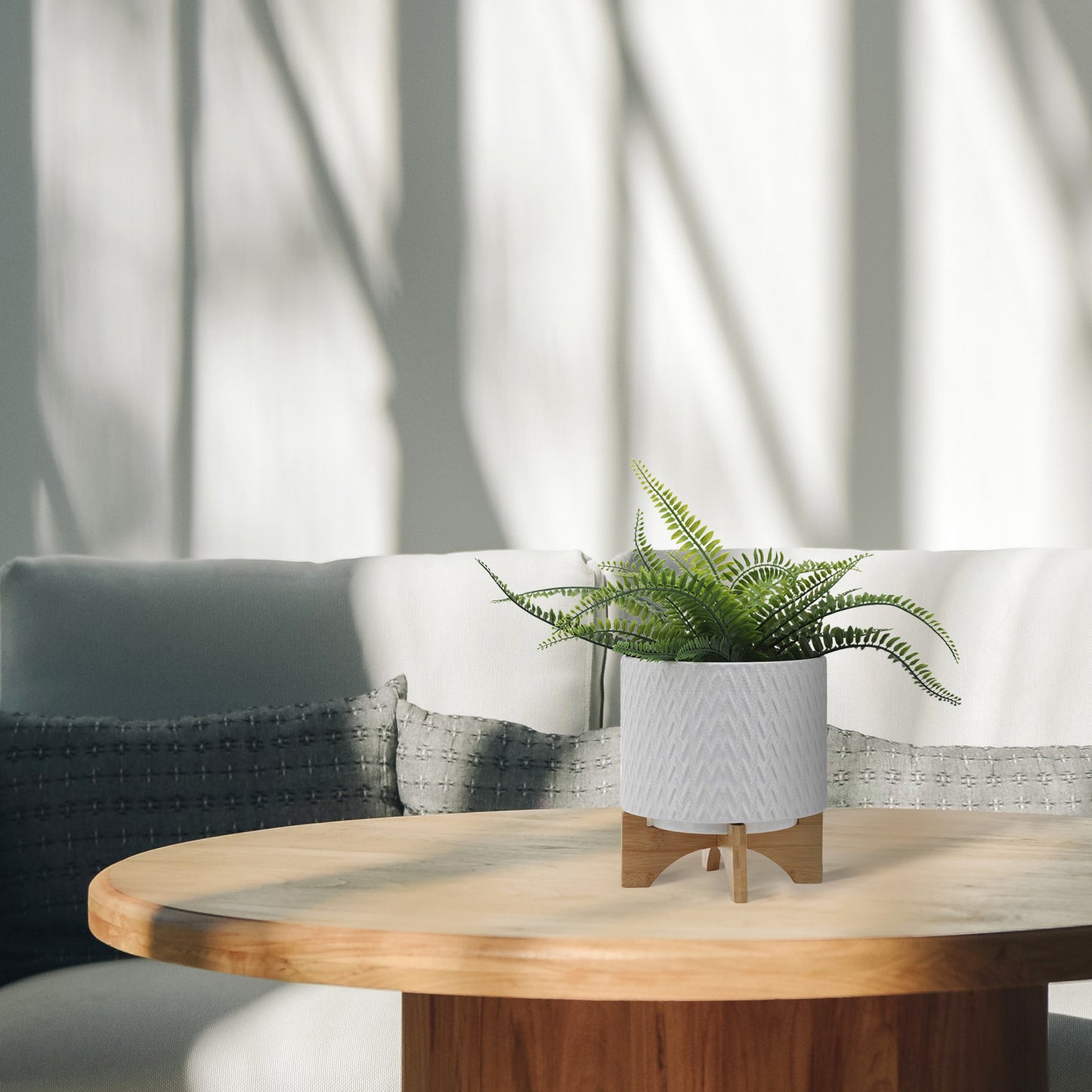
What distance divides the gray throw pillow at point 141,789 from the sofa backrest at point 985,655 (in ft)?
2.18

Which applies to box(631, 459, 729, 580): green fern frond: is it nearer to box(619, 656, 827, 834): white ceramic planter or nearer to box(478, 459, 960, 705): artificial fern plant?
box(478, 459, 960, 705): artificial fern plant

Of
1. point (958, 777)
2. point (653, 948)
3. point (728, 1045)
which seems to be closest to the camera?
point (653, 948)

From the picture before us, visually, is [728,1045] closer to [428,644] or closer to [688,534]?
[688,534]

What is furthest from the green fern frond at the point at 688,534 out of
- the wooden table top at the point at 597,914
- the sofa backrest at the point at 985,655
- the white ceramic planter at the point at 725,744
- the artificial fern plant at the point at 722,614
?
the sofa backrest at the point at 985,655

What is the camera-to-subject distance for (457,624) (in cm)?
201

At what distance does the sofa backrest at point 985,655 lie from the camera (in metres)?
1.83

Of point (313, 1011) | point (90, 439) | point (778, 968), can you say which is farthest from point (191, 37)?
point (778, 968)

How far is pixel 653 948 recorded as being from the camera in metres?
0.79

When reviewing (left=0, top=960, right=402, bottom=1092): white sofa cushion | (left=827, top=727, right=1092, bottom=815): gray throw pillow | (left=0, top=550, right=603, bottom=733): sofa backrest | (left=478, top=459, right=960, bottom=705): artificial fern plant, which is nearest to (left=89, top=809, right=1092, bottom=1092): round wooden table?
(left=478, top=459, right=960, bottom=705): artificial fern plant

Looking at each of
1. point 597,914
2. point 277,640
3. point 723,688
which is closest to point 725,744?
point 723,688

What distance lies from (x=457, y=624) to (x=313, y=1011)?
0.68 m

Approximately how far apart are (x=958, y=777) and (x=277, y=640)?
0.97m

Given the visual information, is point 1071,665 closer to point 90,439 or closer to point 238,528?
point 238,528

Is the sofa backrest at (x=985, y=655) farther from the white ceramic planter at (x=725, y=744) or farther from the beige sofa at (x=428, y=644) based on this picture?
the white ceramic planter at (x=725, y=744)
